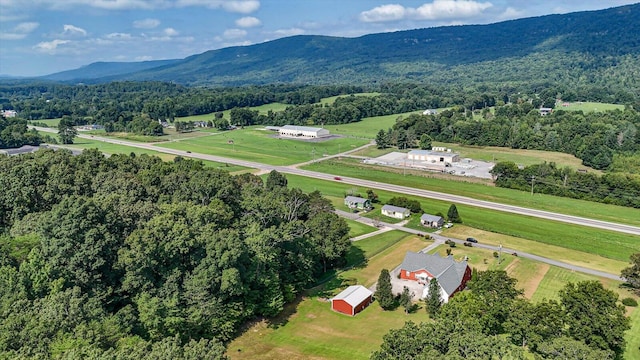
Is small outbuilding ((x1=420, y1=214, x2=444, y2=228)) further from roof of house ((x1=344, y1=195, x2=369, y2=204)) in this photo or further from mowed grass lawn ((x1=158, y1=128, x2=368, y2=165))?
mowed grass lawn ((x1=158, y1=128, x2=368, y2=165))

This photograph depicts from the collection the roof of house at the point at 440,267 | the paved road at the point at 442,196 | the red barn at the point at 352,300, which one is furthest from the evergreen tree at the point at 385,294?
the paved road at the point at 442,196

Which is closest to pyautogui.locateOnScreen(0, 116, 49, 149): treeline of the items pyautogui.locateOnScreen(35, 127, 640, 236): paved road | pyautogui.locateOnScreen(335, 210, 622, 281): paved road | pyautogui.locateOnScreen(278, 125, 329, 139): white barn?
pyautogui.locateOnScreen(35, 127, 640, 236): paved road

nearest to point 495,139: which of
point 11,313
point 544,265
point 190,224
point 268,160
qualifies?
point 268,160

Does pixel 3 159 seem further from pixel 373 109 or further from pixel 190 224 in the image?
pixel 373 109

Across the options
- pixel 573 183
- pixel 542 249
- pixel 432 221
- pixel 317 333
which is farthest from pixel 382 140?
pixel 317 333

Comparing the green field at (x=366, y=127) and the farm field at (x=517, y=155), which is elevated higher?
the green field at (x=366, y=127)

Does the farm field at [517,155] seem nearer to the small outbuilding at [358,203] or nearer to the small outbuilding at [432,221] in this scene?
the small outbuilding at [432,221]
